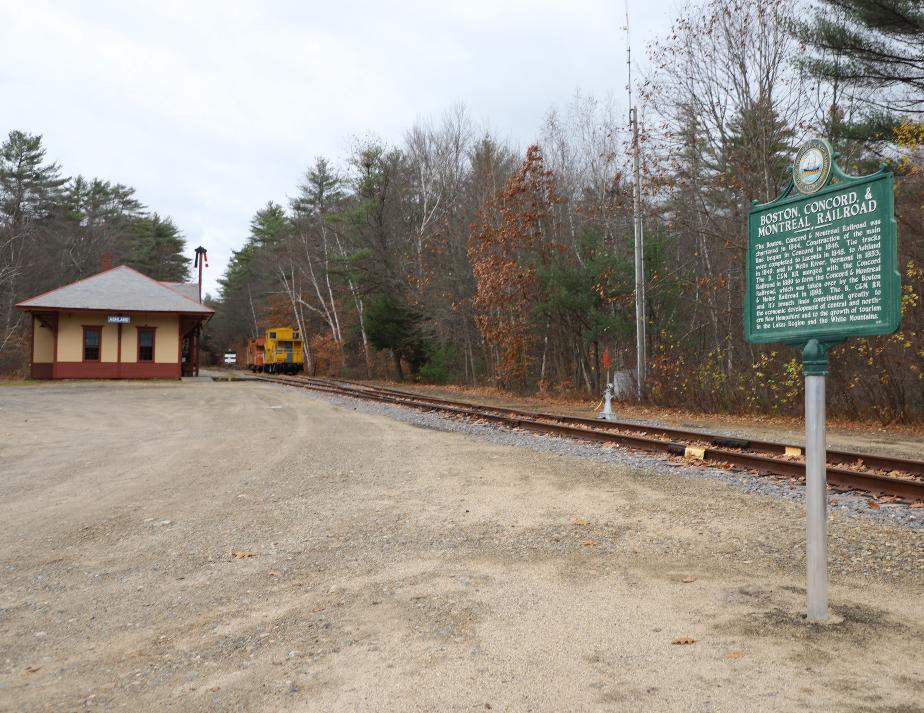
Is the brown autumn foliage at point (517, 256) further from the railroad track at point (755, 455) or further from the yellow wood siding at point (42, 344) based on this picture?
Result: the yellow wood siding at point (42, 344)

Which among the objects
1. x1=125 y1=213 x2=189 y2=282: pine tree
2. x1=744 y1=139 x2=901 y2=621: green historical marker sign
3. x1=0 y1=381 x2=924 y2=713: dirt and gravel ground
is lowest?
x1=0 y1=381 x2=924 y2=713: dirt and gravel ground

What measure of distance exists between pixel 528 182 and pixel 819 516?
23.0 meters

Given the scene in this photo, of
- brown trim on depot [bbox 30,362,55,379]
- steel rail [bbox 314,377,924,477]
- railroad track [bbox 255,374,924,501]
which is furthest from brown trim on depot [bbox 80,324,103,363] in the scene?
steel rail [bbox 314,377,924,477]

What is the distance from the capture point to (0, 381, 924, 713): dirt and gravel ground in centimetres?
333

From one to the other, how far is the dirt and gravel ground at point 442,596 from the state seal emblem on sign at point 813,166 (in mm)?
2566

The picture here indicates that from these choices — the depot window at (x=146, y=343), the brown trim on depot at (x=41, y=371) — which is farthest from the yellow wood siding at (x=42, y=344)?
the depot window at (x=146, y=343)

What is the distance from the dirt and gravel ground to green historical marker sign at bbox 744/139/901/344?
1723 millimetres

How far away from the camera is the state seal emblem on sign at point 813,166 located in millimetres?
4203

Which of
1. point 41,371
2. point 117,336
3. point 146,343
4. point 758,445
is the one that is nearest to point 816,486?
point 758,445

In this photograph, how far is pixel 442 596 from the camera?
4.58 meters

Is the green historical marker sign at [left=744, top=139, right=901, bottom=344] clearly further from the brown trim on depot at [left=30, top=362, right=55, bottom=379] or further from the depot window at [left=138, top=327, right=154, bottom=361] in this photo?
the brown trim on depot at [left=30, top=362, right=55, bottom=379]

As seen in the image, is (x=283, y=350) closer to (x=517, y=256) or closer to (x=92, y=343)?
(x=92, y=343)

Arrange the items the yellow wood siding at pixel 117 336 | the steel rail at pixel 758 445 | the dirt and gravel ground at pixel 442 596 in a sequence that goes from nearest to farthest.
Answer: the dirt and gravel ground at pixel 442 596
the steel rail at pixel 758 445
the yellow wood siding at pixel 117 336

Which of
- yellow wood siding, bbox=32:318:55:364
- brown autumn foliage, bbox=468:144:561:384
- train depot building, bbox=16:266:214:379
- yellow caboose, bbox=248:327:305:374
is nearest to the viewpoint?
brown autumn foliage, bbox=468:144:561:384
